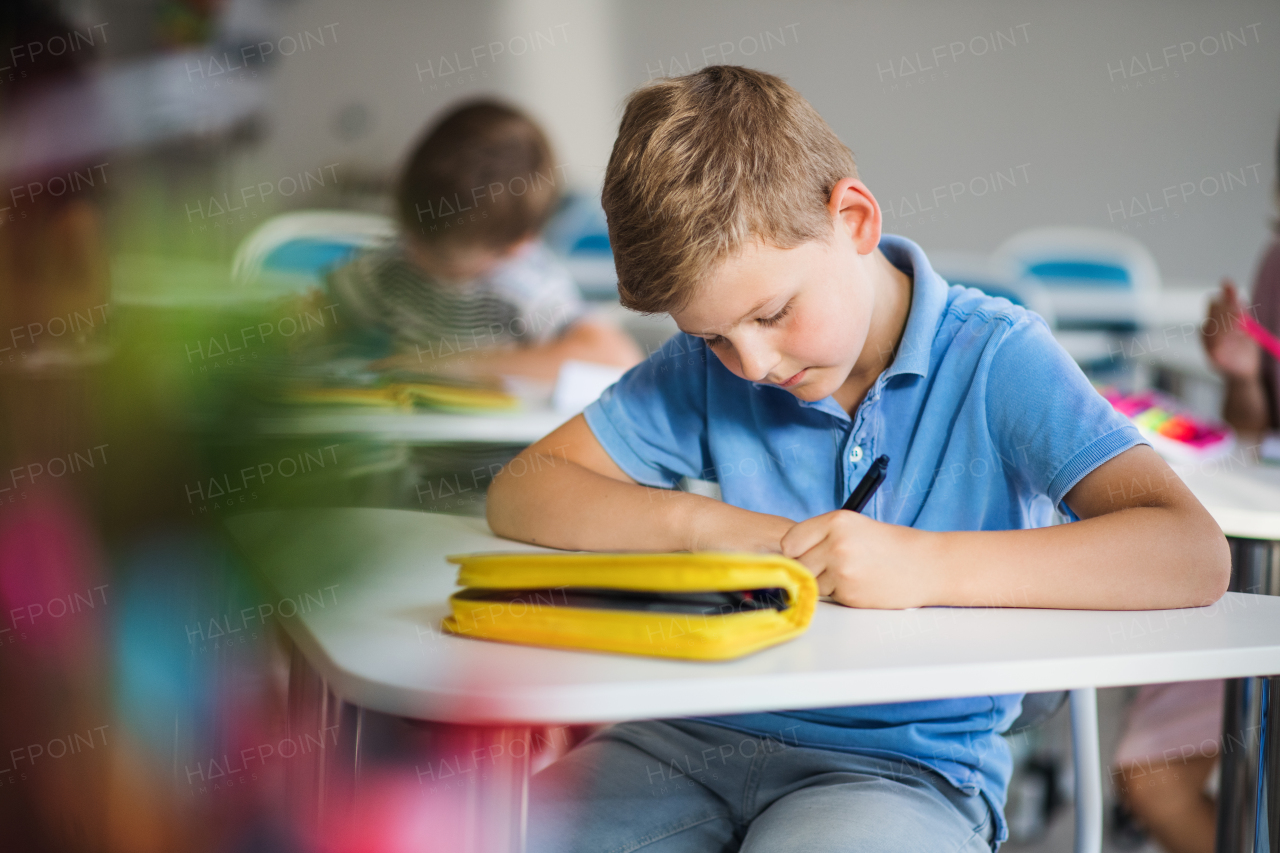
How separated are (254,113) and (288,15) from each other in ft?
1.38

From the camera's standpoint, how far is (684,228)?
2.56 feet

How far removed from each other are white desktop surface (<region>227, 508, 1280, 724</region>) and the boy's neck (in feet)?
0.91

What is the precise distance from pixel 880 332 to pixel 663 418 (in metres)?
0.22

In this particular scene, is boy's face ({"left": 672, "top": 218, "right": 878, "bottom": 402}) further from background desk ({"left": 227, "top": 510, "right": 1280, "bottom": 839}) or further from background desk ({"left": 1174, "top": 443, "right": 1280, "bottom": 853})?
background desk ({"left": 1174, "top": 443, "right": 1280, "bottom": 853})

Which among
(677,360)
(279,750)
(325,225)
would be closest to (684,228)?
(677,360)

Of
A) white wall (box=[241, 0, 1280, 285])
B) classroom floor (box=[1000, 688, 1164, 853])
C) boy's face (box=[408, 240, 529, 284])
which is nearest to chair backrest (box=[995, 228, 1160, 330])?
white wall (box=[241, 0, 1280, 285])

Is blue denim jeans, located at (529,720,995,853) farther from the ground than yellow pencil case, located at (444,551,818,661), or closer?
closer

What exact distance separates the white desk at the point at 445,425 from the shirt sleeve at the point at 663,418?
22cm

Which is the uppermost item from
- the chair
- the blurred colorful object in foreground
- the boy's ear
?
the boy's ear

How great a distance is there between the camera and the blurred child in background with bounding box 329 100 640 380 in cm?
188

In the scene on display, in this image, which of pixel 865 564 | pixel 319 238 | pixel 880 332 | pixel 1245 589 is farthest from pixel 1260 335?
pixel 319 238

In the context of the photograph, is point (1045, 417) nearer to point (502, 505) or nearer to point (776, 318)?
point (776, 318)

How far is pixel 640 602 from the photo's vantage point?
1.95 ft

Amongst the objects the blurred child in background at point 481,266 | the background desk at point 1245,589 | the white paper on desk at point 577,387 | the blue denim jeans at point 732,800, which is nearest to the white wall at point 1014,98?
the blurred child in background at point 481,266
